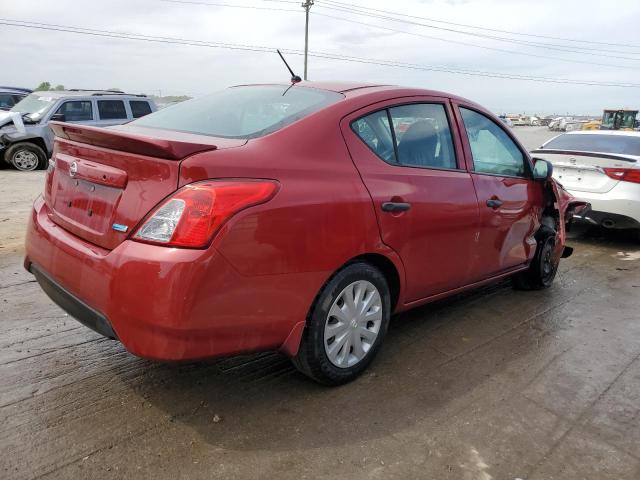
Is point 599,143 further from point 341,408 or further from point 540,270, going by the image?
point 341,408

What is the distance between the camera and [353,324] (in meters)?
2.95

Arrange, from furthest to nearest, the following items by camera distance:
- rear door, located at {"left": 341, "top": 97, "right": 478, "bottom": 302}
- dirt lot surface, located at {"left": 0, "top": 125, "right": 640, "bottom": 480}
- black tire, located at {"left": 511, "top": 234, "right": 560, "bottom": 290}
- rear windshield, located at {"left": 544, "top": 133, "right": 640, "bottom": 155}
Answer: rear windshield, located at {"left": 544, "top": 133, "right": 640, "bottom": 155}, black tire, located at {"left": 511, "top": 234, "right": 560, "bottom": 290}, rear door, located at {"left": 341, "top": 97, "right": 478, "bottom": 302}, dirt lot surface, located at {"left": 0, "top": 125, "right": 640, "bottom": 480}

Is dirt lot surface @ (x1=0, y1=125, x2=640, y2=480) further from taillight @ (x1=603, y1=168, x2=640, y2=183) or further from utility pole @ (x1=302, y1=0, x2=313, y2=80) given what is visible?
utility pole @ (x1=302, y1=0, x2=313, y2=80)

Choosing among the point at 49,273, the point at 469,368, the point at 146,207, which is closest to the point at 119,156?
the point at 146,207

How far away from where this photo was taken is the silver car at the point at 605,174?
6324mm

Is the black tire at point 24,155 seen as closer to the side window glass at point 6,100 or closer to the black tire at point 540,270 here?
the side window glass at point 6,100

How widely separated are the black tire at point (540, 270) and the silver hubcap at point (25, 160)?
11276mm

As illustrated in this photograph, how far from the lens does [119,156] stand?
2.48 m

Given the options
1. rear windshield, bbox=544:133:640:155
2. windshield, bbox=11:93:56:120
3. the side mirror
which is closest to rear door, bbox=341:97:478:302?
the side mirror

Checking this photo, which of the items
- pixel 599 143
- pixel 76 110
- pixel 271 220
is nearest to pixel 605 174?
pixel 599 143

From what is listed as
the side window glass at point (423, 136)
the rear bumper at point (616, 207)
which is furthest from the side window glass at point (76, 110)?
the side window glass at point (423, 136)

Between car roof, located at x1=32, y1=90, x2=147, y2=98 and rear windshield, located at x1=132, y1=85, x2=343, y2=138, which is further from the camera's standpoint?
car roof, located at x1=32, y1=90, x2=147, y2=98

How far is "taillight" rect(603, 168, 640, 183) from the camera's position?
630 centimetres

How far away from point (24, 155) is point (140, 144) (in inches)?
453
